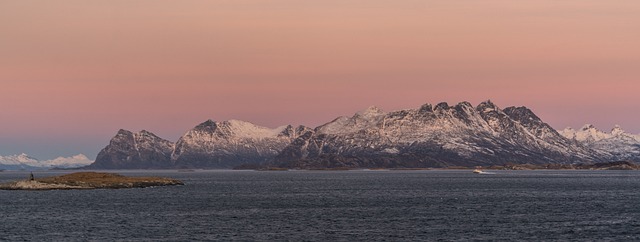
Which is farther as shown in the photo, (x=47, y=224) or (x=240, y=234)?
(x=47, y=224)

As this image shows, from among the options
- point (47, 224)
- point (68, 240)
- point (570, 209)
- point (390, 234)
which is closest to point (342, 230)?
point (390, 234)

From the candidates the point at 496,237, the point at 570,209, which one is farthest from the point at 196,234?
the point at 570,209

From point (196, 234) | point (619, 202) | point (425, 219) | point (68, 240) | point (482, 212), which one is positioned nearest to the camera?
point (68, 240)

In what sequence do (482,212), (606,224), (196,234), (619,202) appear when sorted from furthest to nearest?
(619,202)
(482,212)
(606,224)
(196,234)

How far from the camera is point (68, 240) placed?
320 feet

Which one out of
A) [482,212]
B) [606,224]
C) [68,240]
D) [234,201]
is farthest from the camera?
[234,201]

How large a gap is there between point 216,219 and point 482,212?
4187 centimetres

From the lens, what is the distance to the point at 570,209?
142m

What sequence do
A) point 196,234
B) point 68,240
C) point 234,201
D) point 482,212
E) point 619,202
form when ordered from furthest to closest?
point 234,201, point 619,202, point 482,212, point 196,234, point 68,240

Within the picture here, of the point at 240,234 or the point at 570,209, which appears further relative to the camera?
the point at 570,209

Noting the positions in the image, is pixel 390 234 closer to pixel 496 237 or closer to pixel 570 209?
pixel 496 237

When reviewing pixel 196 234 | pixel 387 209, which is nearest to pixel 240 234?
pixel 196 234

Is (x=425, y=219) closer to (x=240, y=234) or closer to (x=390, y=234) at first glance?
(x=390, y=234)

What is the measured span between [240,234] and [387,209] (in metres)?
45.3
